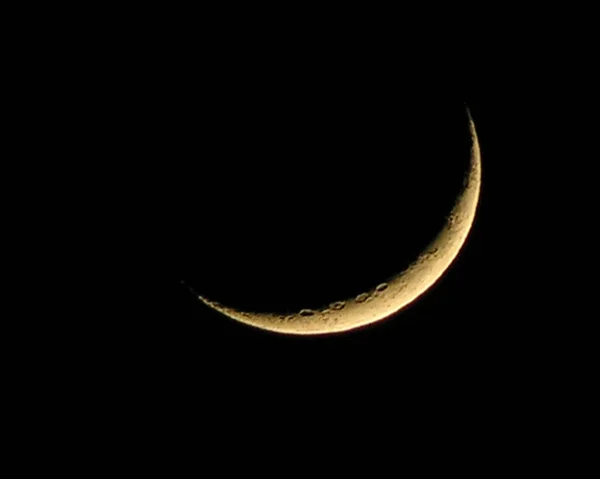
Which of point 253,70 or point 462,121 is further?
point 462,121

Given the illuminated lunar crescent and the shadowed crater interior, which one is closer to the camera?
the shadowed crater interior

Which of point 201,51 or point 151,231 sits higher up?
point 201,51

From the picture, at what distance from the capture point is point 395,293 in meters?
1.64

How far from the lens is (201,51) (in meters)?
1.46

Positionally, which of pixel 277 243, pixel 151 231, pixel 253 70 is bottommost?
pixel 277 243

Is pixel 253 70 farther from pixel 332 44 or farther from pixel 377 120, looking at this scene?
pixel 377 120

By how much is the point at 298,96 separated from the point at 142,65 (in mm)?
331

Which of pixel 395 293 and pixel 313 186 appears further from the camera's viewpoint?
pixel 395 293

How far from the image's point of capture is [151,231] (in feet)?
5.21

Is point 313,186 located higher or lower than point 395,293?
higher

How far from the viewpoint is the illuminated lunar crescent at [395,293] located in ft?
5.30

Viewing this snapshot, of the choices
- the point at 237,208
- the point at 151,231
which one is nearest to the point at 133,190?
the point at 151,231

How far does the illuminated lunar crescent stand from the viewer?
5.30ft

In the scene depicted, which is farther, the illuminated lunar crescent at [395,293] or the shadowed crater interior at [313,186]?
the illuminated lunar crescent at [395,293]
